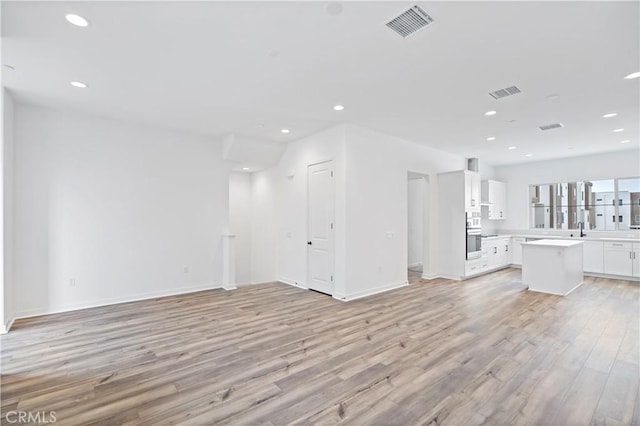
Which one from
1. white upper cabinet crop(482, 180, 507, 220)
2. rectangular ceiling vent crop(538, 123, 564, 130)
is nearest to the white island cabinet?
rectangular ceiling vent crop(538, 123, 564, 130)

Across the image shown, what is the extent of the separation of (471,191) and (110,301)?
7.54m

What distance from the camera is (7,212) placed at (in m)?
3.86

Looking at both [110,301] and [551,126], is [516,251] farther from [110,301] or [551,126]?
[110,301]

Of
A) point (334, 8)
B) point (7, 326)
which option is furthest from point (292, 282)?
point (334, 8)

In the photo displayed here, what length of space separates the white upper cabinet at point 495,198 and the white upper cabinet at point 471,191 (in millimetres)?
1060

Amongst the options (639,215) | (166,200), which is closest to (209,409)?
(166,200)

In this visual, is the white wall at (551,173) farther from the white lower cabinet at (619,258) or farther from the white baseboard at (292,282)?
the white baseboard at (292,282)

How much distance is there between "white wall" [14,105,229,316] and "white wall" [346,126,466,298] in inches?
108

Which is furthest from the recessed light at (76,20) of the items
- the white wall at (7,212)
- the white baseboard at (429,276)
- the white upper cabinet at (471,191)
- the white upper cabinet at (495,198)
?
the white upper cabinet at (495,198)

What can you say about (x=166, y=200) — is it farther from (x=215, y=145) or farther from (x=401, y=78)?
(x=401, y=78)

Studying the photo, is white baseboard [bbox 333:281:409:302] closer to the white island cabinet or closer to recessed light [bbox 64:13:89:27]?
the white island cabinet

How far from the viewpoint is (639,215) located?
23.2 ft

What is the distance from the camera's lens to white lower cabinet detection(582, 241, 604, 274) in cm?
707

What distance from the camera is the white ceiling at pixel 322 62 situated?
239 cm
